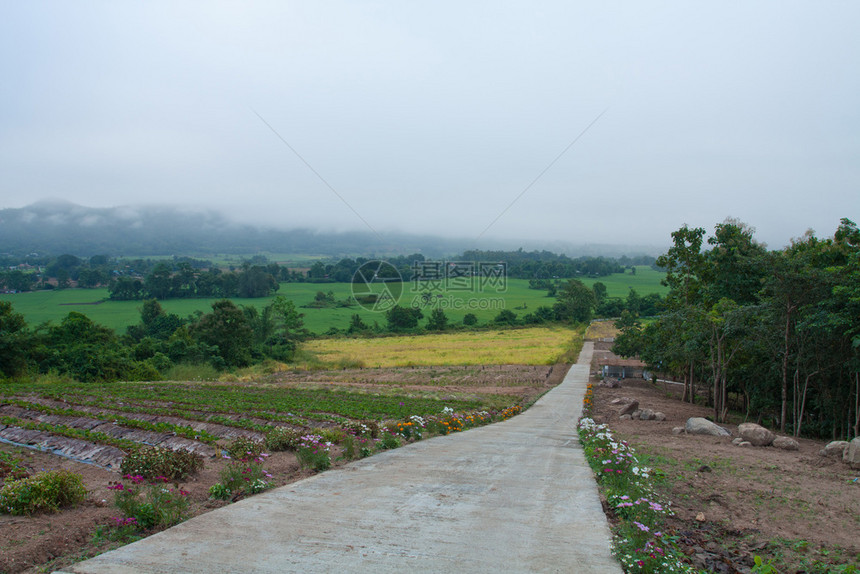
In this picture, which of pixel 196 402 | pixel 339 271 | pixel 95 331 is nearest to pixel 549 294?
pixel 339 271

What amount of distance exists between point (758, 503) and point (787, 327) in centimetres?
1148

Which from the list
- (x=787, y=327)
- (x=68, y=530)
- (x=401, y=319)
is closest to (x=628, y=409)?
(x=787, y=327)

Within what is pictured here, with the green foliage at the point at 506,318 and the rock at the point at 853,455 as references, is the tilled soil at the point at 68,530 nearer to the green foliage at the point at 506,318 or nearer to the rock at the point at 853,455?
the rock at the point at 853,455

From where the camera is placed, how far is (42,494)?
21.6 feet

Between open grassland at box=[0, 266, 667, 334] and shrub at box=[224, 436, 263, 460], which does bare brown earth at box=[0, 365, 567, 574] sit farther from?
open grassland at box=[0, 266, 667, 334]

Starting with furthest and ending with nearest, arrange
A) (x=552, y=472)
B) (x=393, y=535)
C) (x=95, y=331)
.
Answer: (x=95, y=331)
(x=552, y=472)
(x=393, y=535)

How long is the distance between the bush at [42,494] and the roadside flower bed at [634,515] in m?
7.40

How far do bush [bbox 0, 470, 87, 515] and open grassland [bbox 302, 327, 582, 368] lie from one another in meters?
41.5

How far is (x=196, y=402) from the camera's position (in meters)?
22.0

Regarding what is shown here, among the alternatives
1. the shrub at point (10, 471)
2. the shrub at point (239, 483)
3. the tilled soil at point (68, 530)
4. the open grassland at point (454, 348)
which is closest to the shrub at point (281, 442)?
the tilled soil at point (68, 530)

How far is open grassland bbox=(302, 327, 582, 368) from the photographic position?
49906 mm

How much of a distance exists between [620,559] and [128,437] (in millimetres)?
13919

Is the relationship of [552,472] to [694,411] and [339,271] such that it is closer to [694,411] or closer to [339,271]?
[694,411]

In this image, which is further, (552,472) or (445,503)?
(552,472)
